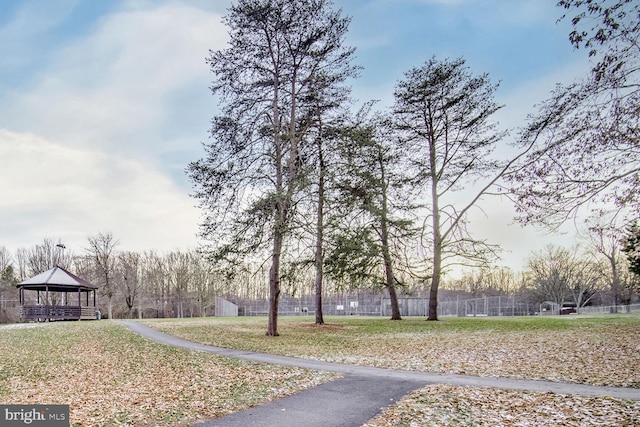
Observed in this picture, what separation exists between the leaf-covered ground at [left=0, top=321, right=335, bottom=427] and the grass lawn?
23mm

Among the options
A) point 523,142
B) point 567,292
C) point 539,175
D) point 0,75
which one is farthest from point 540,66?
point 567,292

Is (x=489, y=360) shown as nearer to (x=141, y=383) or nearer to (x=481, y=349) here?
(x=481, y=349)

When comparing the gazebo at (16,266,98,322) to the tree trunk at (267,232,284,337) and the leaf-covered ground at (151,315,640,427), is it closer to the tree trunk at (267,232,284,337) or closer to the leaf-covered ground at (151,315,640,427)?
the leaf-covered ground at (151,315,640,427)

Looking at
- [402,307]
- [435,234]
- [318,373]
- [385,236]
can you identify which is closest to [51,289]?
[385,236]

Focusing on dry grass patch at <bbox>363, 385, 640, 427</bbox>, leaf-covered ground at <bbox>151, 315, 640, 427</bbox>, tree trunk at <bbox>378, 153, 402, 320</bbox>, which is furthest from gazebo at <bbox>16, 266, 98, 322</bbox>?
dry grass patch at <bbox>363, 385, 640, 427</bbox>

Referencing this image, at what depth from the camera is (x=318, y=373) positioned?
9.70 m

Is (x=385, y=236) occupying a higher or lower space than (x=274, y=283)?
higher

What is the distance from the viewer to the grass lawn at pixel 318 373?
657 cm

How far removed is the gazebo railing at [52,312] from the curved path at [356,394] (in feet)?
98.3

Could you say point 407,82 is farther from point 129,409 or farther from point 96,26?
point 129,409

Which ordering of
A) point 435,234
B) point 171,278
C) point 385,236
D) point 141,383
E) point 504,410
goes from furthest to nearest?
point 171,278 < point 435,234 < point 385,236 < point 141,383 < point 504,410

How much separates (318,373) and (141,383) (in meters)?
3.88

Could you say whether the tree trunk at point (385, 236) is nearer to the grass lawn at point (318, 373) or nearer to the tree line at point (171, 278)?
the grass lawn at point (318, 373)

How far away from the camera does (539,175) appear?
12.2 metres
